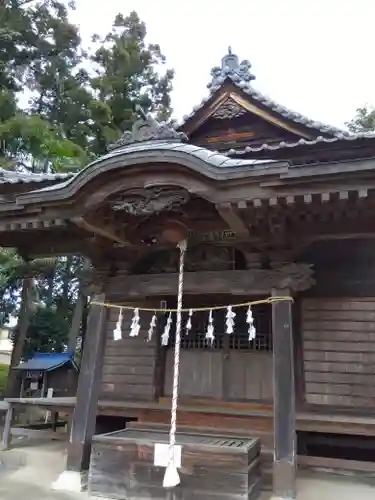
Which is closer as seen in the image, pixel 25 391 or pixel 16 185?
pixel 16 185

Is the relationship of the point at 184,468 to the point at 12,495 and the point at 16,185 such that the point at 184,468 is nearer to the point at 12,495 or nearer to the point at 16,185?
the point at 12,495

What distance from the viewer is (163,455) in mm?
4137

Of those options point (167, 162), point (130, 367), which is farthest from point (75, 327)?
point (167, 162)

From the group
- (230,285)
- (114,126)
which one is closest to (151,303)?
(230,285)

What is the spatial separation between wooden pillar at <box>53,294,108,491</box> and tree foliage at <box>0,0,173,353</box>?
9559 millimetres

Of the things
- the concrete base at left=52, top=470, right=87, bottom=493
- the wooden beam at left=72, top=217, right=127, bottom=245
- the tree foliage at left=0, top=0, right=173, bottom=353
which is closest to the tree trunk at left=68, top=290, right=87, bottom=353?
the tree foliage at left=0, top=0, right=173, bottom=353

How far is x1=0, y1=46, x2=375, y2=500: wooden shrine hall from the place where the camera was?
430 centimetres

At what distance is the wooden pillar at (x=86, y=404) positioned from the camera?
189 inches

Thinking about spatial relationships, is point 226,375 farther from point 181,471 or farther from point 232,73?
point 232,73

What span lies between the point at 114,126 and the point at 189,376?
1339 cm

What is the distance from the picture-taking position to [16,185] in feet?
19.8

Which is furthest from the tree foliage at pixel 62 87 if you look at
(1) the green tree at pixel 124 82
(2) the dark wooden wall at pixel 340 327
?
(2) the dark wooden wall at pixel 340 327

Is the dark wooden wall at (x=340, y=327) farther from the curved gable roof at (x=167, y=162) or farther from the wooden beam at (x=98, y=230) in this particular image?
the wooden beam at (x=98, y=230)

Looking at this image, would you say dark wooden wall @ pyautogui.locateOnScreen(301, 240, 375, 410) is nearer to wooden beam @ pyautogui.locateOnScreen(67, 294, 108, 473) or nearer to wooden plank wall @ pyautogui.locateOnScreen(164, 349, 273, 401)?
wooden plank wall @ pyautogui.locateOnScreen(164, 349, 273, 401)
